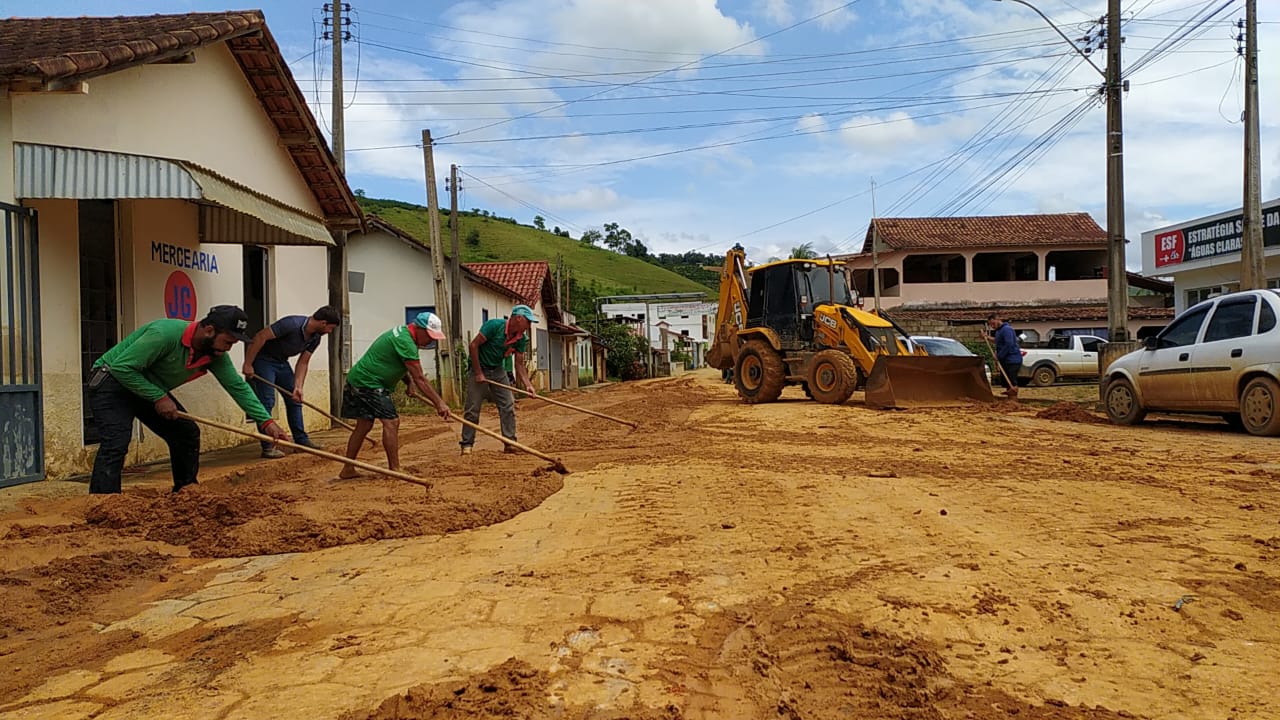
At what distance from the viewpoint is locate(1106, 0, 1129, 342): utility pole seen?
587 inches

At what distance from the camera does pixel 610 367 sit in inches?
1957

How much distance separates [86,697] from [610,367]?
154 feet

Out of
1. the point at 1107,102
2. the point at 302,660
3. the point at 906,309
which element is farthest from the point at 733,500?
the point at 906,309

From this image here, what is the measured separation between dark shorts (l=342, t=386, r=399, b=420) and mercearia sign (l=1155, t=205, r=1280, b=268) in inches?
930

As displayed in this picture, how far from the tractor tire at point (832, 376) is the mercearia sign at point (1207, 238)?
1520 centimetres

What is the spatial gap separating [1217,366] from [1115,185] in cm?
678

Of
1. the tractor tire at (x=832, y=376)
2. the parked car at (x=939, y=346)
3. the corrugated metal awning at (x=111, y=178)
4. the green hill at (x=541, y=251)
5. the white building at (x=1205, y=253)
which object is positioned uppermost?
the green hill at (x=541, y=251)

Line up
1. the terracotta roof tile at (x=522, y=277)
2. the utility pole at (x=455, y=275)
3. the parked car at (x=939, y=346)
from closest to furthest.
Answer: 1. the parked car at (x=939, y=346)
2. the utility pole at (x=455, y=275)
3. the terracotta roof tile at (x=522, y=277)

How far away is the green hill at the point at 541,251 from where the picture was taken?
7731 centimetres

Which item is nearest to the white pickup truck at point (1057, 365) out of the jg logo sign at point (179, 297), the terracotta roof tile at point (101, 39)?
the jg logo sign at point (179, 297)

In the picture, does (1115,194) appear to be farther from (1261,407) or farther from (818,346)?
(1261,407)

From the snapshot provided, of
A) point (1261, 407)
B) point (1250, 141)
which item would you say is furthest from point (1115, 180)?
point (1261, 407)

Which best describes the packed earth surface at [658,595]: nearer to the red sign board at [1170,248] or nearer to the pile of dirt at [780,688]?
the pile of dirt at [780,688]

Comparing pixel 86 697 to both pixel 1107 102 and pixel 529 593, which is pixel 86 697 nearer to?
pixel 529 593
